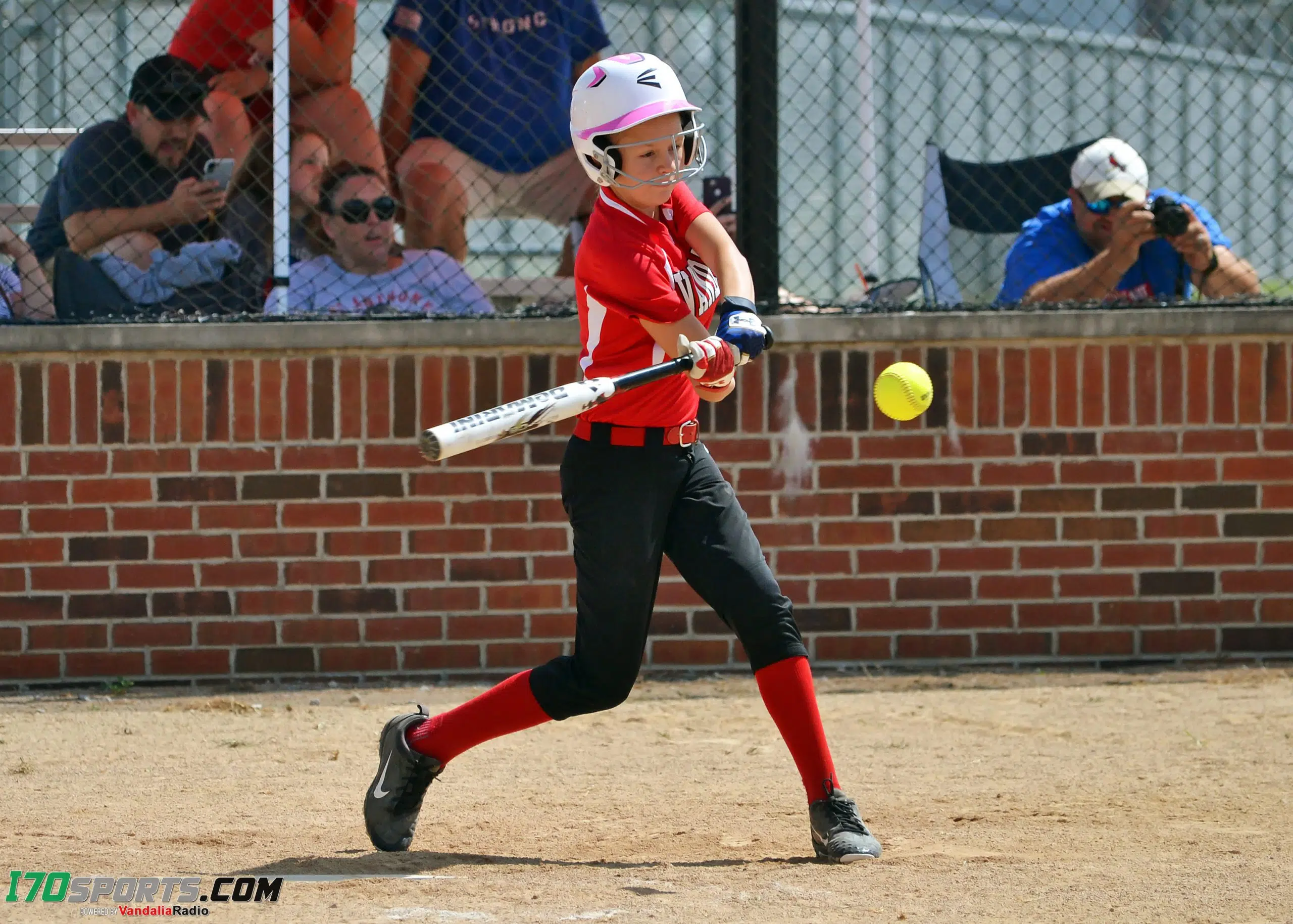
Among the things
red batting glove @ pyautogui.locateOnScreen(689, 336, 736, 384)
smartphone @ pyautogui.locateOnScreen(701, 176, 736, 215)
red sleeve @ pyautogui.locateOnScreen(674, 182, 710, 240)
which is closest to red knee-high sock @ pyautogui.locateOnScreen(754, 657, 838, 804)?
red batting glove @ pyautogui.locateOnScreen(689, 336, 736, 384)

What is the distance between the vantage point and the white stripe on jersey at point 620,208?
12.6 feet

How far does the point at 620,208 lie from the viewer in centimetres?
386

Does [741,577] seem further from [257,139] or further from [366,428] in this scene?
[257,139]

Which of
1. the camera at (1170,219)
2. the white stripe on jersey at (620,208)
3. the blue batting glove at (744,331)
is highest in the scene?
the camera at (1170,219)

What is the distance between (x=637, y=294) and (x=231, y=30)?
11.5 ft

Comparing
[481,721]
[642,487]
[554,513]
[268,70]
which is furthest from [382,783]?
[268,70]

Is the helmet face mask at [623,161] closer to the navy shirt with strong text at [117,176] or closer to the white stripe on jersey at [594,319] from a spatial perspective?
the white stripe on jersey at [594,319]

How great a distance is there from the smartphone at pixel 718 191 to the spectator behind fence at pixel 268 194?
5.19 feet

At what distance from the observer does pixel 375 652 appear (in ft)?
19.7

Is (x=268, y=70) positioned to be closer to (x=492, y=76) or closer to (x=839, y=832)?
(x=492, y=76)

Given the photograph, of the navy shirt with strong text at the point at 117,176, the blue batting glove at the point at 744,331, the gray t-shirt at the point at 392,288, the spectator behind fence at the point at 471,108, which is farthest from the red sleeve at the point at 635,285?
the navy shirt with strong text at the point at 117,176

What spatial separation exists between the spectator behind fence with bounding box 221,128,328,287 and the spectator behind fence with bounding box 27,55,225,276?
13cm

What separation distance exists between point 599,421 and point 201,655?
278cm

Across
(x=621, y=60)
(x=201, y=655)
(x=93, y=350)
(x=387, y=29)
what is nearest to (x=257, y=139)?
(x=387, y=29)
